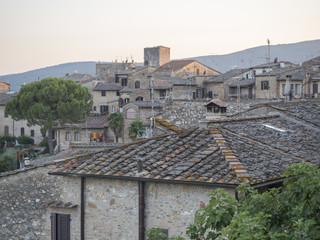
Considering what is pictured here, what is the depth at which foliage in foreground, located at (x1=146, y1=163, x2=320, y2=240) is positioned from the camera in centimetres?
564

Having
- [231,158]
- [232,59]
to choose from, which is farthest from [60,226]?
[232,59]

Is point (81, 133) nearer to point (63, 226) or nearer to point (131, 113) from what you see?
point (131, 113)

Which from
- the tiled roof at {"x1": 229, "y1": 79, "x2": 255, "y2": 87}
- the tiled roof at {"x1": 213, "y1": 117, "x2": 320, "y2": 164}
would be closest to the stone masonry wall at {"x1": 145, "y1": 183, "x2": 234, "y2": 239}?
the tiled roof at {"x1": 213, "y1": 117, "x2": 320, "y2": 164}

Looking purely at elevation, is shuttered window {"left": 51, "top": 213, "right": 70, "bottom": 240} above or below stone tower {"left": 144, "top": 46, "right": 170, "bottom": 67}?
below

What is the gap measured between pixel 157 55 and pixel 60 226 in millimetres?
72078

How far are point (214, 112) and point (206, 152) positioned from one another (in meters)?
13.4

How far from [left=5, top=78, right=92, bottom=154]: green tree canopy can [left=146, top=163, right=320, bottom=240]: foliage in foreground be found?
45267 millimetres

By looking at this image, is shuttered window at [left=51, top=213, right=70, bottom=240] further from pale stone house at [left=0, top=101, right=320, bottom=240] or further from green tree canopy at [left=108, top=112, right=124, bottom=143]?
Result: green tree canopy at [left=108, top=112, right=124, bottom=143]

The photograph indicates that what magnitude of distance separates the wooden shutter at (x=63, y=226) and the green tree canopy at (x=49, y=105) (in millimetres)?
39998

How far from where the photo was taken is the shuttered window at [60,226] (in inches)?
448

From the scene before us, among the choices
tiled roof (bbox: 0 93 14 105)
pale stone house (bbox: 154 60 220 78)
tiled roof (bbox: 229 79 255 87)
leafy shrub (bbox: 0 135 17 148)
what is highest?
pale stone house (bbox: 154 60 220 78)

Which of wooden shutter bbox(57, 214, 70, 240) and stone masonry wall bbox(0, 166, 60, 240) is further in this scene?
stone masonry wall bbox(0, 166, 60, 240)

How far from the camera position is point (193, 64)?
68812 millimetres

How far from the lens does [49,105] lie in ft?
171
